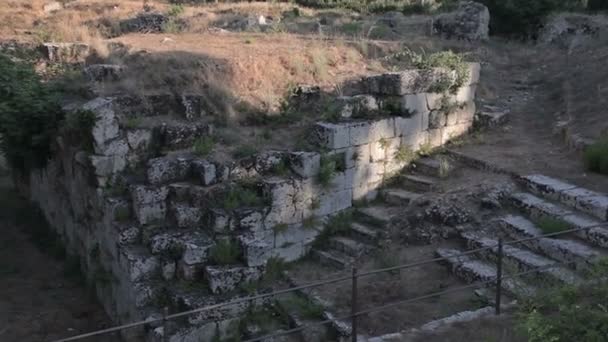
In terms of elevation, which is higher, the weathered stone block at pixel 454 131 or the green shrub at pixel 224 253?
the weathered stone block at pixel 454 131

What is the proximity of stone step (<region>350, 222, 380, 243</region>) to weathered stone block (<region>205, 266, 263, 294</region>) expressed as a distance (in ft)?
6.29

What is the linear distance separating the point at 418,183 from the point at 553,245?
2.86m

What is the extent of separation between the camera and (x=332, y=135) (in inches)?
406

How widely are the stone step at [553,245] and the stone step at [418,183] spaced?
1.49m

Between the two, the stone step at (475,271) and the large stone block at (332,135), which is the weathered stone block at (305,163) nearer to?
the large stone block at (332,135)

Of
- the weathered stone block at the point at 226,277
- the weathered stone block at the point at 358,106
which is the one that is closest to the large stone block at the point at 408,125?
the weathered stone block at the point at 358,106

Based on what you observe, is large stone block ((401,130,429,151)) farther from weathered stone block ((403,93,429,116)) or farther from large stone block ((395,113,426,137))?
weathered stone block ((403,93,429,116))

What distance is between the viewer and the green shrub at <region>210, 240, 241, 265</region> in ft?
29.2

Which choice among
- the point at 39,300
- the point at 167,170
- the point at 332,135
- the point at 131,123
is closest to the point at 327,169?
the point at 332,135

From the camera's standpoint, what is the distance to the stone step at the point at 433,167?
11086 millimetres

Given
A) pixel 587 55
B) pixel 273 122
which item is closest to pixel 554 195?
pixel 273 122

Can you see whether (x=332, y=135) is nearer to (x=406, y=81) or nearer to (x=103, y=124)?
(x=406, y=81)

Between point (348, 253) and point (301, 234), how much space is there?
79cm

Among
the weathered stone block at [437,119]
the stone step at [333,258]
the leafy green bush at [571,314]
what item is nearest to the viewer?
the leafy green bush at [571,314]
